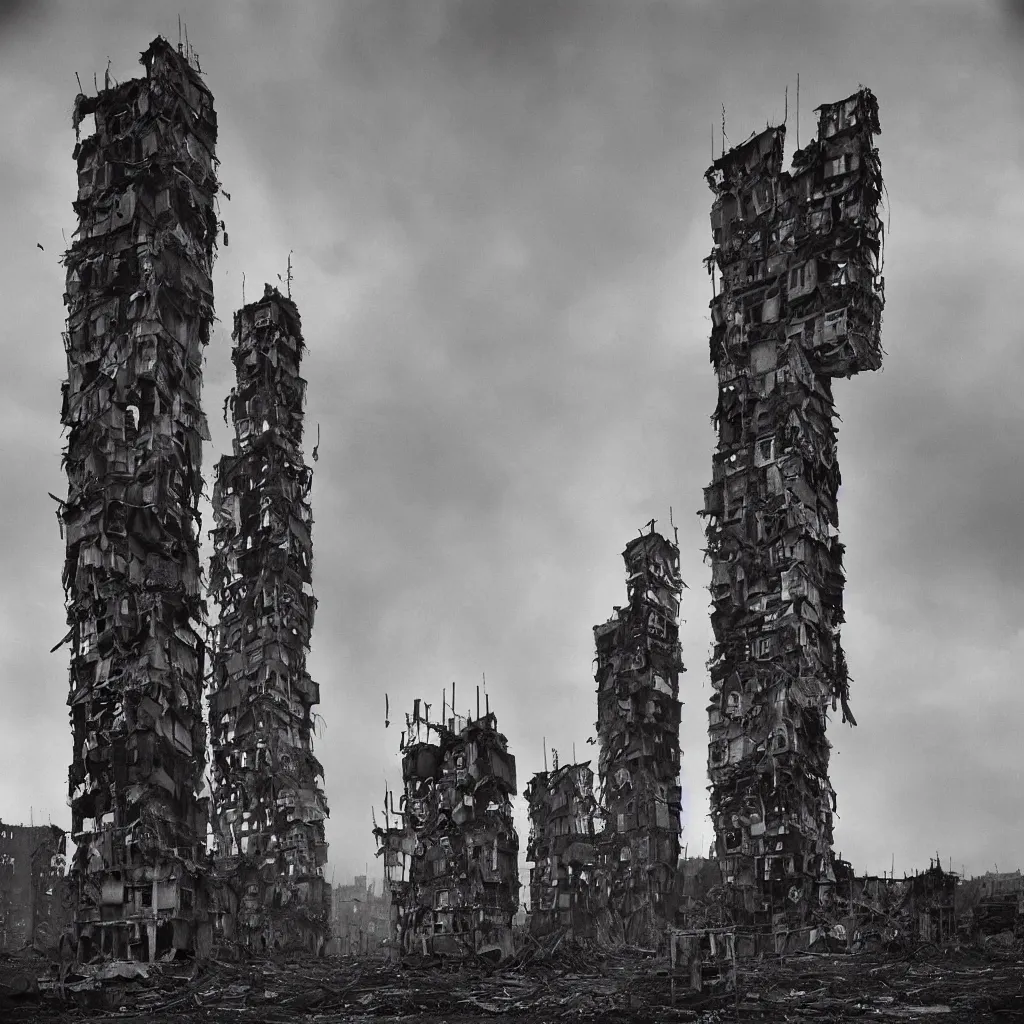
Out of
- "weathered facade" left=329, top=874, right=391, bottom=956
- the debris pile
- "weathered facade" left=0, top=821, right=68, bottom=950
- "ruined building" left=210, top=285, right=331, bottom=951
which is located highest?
"ruined building" left=210, top=285, right=331, bottom=951

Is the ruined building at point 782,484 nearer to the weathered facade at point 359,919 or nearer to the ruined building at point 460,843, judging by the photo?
the ruined building at point 460,843

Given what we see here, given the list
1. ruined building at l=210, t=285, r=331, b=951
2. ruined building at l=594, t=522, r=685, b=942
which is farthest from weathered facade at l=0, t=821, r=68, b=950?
ruined building at l=594, t=522, r=685, b=942

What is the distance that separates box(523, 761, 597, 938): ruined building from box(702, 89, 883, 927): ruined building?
54.1 ft

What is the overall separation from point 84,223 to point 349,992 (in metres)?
23.3

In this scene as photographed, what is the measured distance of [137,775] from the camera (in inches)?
1323

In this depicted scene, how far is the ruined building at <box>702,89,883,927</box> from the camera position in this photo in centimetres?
4275

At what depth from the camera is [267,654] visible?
182 feet

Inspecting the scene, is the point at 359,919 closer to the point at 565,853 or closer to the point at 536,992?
the point at 565,853

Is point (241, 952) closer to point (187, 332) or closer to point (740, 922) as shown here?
point (740, 922)

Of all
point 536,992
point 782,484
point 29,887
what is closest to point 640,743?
point 782,484

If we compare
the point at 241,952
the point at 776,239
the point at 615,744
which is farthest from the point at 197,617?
the point at 615,744

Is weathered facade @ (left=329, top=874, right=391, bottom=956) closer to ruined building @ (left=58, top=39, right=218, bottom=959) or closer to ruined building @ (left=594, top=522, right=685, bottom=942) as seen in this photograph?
ruined building @ (left=594, top=522, right=685, bottom=942)

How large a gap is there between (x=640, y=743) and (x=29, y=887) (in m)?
47.0

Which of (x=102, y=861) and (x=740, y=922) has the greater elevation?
(x=102, y=861)
